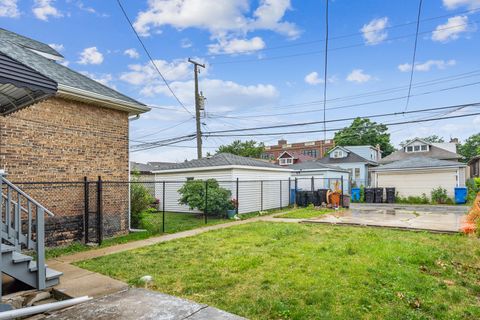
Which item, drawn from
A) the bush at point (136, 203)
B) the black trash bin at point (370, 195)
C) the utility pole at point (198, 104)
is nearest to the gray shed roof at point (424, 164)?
the black trash bin at point (370, 195)

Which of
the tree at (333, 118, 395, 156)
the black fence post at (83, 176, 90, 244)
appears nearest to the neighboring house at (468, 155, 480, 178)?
the tree at (333, 118, 395, 156)

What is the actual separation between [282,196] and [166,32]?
10525 mm

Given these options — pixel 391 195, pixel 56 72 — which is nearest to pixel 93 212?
pixel 56 72

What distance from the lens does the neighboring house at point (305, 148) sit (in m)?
57.3

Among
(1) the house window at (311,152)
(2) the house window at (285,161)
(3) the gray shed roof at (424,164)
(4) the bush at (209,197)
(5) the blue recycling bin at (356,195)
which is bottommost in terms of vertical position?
(5) the blue recycling bin at (356,195)

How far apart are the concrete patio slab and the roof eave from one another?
510cm

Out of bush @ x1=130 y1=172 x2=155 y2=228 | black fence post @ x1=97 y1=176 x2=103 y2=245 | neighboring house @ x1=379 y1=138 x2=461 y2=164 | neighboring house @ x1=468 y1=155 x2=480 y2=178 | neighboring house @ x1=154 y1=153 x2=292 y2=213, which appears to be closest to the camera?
black fence post @ x1=97 y1=176 x2=103 y2=245

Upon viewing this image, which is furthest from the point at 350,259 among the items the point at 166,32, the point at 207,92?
the point at 207,92

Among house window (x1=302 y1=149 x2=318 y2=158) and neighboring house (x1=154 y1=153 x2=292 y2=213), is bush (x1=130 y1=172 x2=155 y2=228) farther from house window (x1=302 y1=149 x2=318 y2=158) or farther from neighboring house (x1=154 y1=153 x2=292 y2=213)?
house window (x1=302 y1=149 x2=318 y2=158)

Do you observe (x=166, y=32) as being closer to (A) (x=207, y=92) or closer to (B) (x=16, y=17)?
(B) (x=16, y=17)

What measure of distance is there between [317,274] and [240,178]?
10.3m

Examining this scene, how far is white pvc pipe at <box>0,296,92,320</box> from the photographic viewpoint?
3.05m

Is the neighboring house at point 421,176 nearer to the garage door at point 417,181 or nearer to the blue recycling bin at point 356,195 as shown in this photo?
the garage door at point 417,181

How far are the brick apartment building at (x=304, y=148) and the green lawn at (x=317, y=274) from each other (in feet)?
162
